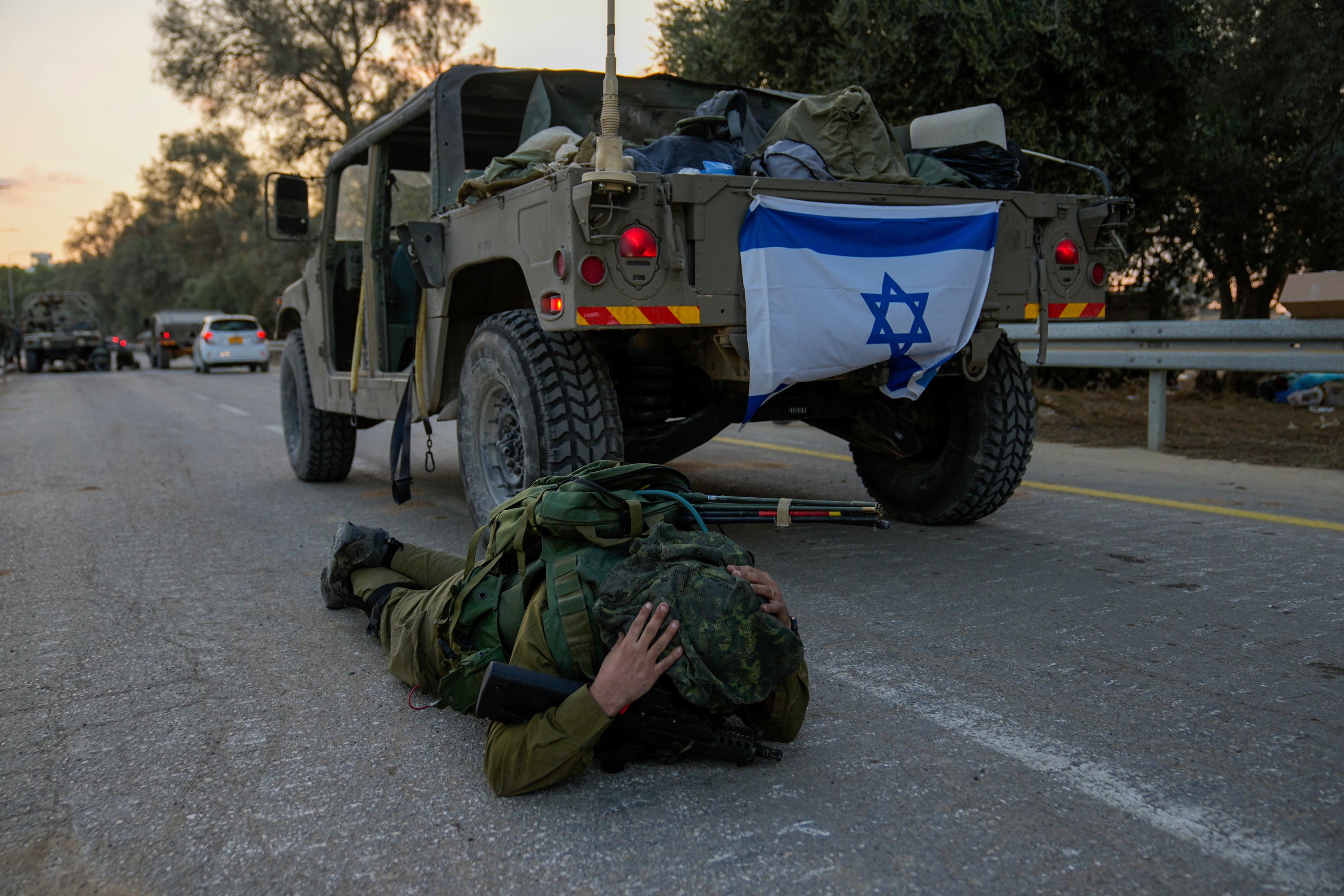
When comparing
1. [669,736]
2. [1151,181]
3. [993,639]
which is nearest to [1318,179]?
[1151,181]

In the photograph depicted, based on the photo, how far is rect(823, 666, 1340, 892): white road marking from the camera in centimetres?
206

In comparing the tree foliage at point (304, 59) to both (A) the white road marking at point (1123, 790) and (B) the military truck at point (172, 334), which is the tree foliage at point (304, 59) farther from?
(A) the white road marking at point (1123, 790)

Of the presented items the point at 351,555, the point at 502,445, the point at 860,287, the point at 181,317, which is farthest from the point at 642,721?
the point at 181,317

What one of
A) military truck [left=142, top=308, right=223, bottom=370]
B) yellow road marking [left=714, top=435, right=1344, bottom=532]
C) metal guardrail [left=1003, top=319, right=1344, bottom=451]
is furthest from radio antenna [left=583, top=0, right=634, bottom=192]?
military truck [left=142, top=308, right=223, bottom=370]

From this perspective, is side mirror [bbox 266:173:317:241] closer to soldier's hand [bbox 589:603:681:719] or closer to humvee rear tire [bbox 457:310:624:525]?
humvee rear tire [bbox 457:310:624:525]

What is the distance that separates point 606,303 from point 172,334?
35.7 metres

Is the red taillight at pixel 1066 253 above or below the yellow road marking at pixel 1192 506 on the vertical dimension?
above

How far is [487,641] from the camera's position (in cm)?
276

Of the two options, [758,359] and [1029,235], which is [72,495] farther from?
[1029,235]

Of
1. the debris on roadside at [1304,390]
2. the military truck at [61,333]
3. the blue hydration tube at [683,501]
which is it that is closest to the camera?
the blue hydration tube at [683,501]

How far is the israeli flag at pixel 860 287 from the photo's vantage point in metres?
4.02

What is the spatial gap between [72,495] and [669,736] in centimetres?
611

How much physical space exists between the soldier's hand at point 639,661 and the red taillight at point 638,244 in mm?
1917

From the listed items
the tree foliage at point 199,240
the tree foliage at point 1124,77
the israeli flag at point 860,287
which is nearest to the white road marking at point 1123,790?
the israeli flag at point 860,287
